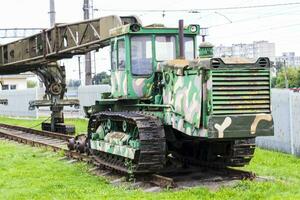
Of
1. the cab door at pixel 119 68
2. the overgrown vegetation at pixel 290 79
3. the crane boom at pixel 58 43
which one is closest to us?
the cab door at pixel 119 68

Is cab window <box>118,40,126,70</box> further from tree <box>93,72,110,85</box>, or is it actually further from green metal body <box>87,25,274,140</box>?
tree <box>93,72,110,85</box>

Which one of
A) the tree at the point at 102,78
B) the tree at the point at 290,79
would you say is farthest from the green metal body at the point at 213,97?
the tree at the point at 290,79

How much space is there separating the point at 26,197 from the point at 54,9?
26.4 m

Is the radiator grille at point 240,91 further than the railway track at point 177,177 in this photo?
No

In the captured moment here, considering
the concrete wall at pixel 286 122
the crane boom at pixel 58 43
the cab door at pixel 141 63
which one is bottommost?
the concrete wall at pixel 286 122

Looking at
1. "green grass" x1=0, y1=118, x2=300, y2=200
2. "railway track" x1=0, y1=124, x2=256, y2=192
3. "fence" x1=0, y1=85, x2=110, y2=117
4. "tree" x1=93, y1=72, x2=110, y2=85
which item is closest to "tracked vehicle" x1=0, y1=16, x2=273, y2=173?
"railway track" x1=0, y1=124, x2=256, y2=192

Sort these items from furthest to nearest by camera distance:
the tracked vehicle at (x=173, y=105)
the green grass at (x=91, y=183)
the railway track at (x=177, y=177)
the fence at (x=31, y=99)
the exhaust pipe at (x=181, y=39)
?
the fence at (x=31, y=99) < the exhaust pipe at (x=181, y=39) < the railway track at (x=177, y=177) < the tracked vehicle at (x=173, y=105) < the green grass at (x=91, y=183)

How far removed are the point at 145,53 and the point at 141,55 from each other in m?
0.09

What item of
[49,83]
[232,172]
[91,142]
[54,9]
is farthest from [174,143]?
[54,9]

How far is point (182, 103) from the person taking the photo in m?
11.0

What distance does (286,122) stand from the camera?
630 inches

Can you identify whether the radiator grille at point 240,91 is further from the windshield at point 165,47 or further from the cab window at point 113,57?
the cab window at point 113,57

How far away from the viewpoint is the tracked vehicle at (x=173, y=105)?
1024 cm

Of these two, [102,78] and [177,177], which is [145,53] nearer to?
[177,177]
